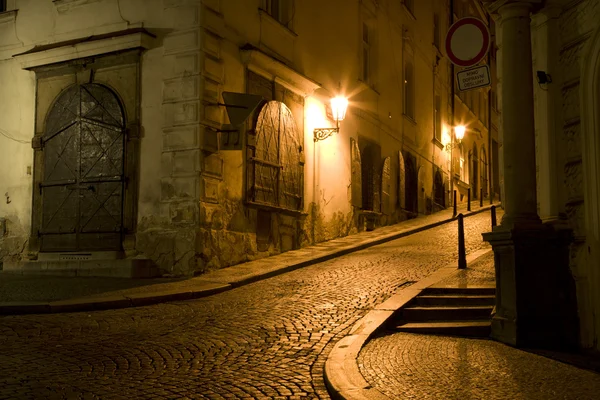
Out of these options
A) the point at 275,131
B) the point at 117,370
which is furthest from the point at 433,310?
the point at 275,131

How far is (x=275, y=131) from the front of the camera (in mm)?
14664

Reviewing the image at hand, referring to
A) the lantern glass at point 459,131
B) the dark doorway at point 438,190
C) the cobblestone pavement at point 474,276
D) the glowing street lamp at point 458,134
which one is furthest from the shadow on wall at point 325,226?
the lantern glass at point 459,131

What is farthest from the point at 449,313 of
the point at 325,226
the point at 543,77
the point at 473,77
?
the point at 325,226

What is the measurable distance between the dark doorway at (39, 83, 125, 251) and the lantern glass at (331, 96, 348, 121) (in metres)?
5.87

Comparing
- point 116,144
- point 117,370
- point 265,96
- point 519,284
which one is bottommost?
point 117,370

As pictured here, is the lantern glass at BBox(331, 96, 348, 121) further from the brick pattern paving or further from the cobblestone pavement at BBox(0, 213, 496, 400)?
the brick pattern paving

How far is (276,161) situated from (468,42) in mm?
7493

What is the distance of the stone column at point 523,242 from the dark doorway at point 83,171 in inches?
308

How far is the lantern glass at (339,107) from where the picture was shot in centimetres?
1686

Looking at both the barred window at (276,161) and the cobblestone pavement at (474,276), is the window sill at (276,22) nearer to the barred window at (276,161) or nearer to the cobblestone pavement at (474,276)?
the barred window at (276,161)

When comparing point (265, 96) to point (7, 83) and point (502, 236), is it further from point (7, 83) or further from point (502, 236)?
point (502, 236)

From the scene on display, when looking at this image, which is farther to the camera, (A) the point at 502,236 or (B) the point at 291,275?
(B) the point at 291,275

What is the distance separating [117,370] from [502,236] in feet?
12.9

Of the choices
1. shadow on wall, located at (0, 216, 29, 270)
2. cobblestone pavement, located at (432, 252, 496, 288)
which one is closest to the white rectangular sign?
cobblestone pavement, located at (432, 252, 496, 288)
